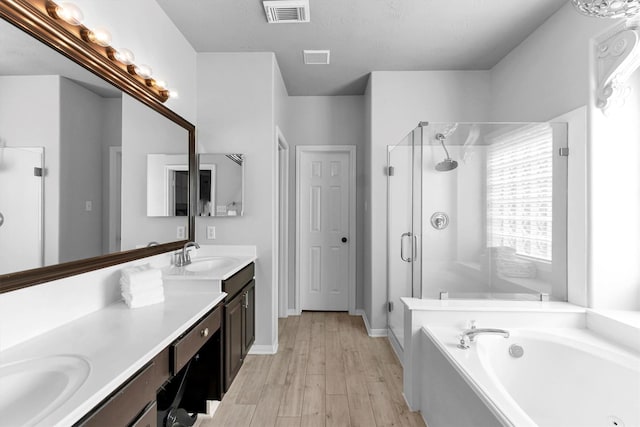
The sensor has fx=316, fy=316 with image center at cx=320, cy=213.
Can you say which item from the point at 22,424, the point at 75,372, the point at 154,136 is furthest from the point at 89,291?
the point at 154,136

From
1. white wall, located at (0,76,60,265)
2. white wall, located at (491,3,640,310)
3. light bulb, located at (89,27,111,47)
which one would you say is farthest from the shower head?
white wall, located at (0,76,60,265)

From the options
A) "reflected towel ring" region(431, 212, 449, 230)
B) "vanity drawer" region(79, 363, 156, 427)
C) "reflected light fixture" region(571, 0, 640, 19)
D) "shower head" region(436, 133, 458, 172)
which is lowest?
"vanity drawer" region(79, 363, 156, 427)

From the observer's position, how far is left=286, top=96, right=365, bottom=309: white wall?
3.87m

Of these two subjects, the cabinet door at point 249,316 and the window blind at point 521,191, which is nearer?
the window blind at point 521,191

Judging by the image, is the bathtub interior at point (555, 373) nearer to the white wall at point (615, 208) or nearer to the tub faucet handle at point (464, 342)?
the tub faucet handle at point (464, 342)

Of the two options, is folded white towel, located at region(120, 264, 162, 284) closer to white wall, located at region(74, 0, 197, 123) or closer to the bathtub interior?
white wall, located at region(74, 0, 197, 123)

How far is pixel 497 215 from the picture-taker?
217 cm

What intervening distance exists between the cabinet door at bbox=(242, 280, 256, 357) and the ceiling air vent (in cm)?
205

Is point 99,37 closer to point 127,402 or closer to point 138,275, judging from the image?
point 138,275

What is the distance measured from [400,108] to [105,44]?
2.57 m

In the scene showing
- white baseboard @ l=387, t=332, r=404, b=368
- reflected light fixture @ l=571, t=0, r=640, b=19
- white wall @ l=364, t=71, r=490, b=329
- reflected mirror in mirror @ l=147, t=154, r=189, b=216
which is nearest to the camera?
reflected light fixture @ l=571, t=0, r=640, b=19

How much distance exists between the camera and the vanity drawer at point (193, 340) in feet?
4.25

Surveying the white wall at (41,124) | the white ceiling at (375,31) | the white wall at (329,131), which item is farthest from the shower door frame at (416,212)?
the white wall at (41,124)

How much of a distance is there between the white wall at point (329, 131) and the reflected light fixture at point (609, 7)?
2807 millimetres
